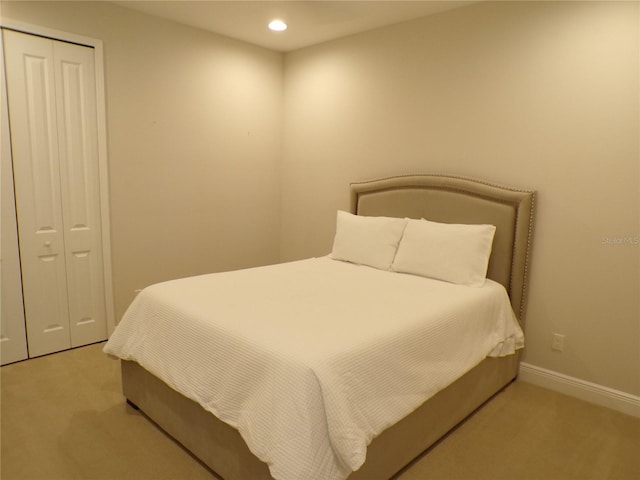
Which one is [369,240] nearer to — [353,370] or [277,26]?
[353,370]

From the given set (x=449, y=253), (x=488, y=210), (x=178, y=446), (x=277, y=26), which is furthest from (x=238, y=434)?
(x=277, y=26)

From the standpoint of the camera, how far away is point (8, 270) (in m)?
2.85

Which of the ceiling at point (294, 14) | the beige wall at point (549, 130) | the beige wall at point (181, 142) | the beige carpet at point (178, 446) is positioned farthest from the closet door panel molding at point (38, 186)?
the beige wall at point (549, 130)

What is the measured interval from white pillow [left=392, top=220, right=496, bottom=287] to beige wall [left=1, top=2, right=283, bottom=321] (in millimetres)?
1811

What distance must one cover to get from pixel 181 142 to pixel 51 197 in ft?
3.50

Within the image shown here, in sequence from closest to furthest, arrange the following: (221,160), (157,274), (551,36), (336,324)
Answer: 1. (336,324)
2. (551,36)
3. (157,274)
4. (221,160)

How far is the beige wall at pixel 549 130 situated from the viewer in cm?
248

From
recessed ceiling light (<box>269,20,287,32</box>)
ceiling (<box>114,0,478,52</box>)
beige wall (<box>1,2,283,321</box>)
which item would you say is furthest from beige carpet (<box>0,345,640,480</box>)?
recessed ceiling light (<box>269,20,287,32</box>)

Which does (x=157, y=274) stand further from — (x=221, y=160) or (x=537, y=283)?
(x=537, y=283)

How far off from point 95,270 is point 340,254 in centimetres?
184

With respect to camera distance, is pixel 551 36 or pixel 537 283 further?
pixel 537 283

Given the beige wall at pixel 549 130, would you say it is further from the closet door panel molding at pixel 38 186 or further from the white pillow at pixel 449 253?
the closet door panel molding at pixel 38 186

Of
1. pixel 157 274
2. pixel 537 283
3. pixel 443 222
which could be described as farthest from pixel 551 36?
pixel 157 274

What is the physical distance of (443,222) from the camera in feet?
10.2
